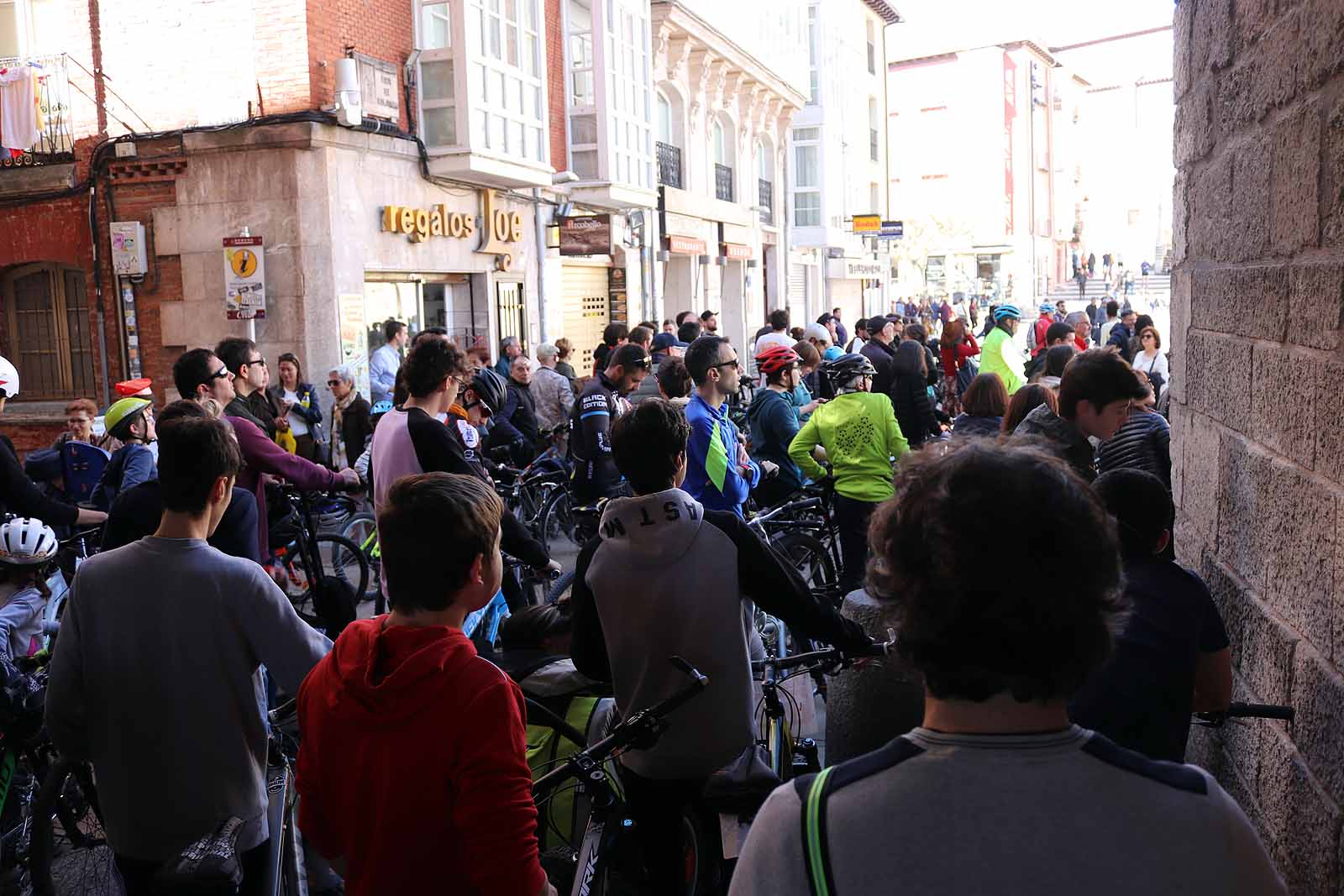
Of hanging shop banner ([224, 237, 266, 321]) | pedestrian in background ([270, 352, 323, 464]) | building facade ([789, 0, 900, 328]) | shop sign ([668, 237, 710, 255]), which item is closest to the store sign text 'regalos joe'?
hanging shop banner ([224, 237, 266, 321])

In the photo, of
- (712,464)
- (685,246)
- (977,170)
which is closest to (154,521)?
(712,464)

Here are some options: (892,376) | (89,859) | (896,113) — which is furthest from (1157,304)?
(89,859)

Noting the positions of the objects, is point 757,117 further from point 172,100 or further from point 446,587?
point 446,587

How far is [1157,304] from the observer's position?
184 feet

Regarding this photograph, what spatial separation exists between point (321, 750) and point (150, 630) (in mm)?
866

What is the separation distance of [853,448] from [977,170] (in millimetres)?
67561

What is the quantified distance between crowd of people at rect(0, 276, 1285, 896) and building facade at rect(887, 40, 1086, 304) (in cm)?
5809

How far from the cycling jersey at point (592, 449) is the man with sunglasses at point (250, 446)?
2273 mm

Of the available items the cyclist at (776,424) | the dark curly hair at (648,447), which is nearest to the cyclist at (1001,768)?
the dark curly hair at (648,447)

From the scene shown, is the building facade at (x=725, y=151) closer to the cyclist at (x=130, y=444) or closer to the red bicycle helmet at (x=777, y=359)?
the red bicycle helmet at (x=777, y=359)

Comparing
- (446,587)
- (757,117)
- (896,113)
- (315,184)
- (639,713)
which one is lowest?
(639,713)

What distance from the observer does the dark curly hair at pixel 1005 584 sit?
1390 millimetres

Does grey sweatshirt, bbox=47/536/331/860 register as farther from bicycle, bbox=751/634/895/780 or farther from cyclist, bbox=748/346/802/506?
cyclist, bbox=748/346/802/506

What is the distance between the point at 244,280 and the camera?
45.8 ft
